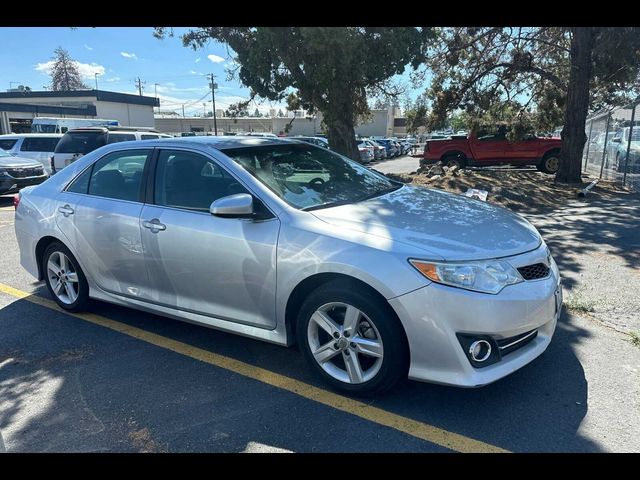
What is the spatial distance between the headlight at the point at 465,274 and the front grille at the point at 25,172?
42.8ft

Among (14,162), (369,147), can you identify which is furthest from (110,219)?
(369,147)

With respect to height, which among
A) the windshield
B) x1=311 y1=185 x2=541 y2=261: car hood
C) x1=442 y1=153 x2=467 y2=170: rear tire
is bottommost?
x1=442 y1=153 x2=467 y2=170: rear tire

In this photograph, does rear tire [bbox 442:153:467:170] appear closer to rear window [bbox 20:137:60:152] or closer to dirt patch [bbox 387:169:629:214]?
dirt patch [bbox 387:169:629:214]

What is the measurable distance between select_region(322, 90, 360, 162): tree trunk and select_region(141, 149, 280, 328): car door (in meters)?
11.2

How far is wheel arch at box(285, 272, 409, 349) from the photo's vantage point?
2824mm

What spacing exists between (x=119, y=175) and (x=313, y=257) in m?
2.22

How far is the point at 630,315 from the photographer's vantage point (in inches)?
165

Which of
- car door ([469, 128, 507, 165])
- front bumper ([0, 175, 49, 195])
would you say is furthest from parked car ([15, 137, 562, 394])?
car door ([469, 128, 507, 165])

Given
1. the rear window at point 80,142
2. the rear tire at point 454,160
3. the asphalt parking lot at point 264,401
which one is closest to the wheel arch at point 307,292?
the asphalt parking lot at point 264,401

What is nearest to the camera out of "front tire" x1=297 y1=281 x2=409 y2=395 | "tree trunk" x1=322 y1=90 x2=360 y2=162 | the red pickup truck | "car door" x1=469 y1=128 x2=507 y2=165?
"front tire" x1=297 y1=281 x2=409 y2=395

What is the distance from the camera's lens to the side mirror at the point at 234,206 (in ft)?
10.3
